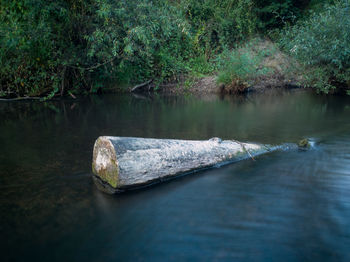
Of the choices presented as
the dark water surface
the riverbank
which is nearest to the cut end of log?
the dark water surface

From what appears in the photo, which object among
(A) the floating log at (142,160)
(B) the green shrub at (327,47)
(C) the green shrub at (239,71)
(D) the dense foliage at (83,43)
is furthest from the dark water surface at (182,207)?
(C) the green shrub at (239,71)

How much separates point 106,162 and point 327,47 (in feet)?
35.0

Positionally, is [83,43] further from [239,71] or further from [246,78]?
[246,78]

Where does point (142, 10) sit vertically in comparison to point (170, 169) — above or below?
above

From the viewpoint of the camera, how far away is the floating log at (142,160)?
375cm

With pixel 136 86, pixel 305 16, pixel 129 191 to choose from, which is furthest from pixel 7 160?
pixel 305 16

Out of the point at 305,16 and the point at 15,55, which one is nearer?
the point at 15,55

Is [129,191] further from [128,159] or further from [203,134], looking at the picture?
[203,134]

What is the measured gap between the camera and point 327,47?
11.0 m

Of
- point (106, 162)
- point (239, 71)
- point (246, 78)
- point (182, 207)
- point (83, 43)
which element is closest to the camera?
point (182, 207)

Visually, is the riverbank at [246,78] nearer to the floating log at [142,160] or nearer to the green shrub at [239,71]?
the green shrub at [239,71]

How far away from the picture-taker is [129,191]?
3857 millimetres

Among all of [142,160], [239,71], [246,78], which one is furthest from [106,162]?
[246,78]

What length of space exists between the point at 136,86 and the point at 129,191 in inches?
468
